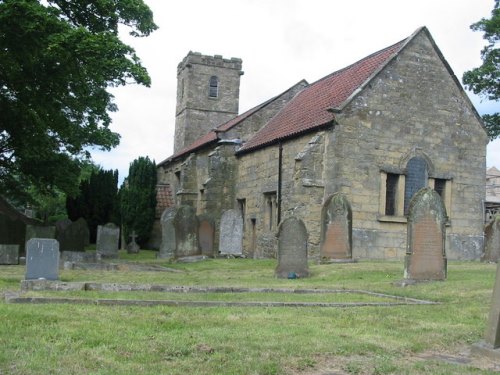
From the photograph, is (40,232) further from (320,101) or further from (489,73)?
(489,73)

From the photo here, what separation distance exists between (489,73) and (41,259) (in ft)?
85.9

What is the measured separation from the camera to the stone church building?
21547 millimetres

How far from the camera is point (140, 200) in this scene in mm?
34469

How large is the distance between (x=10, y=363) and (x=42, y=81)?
1381 centimetres

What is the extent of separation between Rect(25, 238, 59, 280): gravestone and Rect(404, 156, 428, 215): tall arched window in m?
14.3

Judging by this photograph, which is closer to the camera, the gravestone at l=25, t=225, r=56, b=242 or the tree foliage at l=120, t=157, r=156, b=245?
the gravestone at l=25, t=225, r=56, b=242

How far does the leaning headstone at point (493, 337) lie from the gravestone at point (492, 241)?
13.3 meters

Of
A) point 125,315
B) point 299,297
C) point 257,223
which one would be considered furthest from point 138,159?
point 125,315

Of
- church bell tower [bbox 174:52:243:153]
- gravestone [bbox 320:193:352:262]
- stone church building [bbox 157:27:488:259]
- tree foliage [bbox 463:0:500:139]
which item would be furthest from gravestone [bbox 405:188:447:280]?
church bell tower [bbox 174:52:243:153]

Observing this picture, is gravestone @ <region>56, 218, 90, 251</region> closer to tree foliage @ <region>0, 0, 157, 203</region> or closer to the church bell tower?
tree foliage @ <region>0, 0, 157, 203</region>

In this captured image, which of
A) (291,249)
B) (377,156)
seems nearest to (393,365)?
(291,249)

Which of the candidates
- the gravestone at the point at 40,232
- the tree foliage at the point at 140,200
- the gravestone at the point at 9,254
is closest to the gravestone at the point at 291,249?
the gravestone at the point at 9,254

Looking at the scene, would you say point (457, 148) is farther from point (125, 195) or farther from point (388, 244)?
point (125, 195)

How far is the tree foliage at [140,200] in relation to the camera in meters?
34.0
